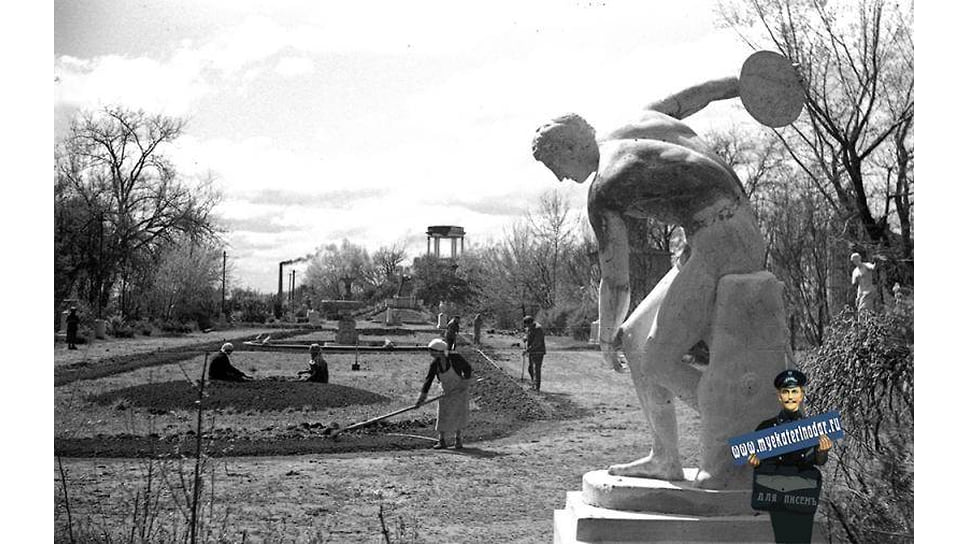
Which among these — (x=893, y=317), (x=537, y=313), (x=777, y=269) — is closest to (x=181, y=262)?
(x=537, y=313)

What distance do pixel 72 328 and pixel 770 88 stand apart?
16970 millimetres

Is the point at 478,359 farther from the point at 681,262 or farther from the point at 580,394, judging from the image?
the point at 681,262

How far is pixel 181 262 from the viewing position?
1215 inches

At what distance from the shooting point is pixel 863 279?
8617 millimetres

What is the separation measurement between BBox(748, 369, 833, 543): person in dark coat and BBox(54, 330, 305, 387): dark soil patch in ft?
37.1

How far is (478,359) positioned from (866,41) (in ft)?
43.9

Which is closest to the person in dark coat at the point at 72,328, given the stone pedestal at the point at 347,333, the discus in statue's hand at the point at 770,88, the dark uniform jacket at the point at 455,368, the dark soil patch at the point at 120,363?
the dark soil patch at the point at 120,363

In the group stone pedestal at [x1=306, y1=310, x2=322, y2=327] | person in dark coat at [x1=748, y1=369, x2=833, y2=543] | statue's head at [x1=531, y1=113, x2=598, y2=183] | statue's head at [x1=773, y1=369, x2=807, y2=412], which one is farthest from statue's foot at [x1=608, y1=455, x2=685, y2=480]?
stone pedestal at [x1=306, y1=310, x2=322, y2=327]

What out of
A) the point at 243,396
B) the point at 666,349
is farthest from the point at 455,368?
the point at 666,349

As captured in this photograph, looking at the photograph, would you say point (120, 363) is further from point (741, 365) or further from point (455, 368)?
point (741, 365)

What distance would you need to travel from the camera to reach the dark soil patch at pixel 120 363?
14.9 meters

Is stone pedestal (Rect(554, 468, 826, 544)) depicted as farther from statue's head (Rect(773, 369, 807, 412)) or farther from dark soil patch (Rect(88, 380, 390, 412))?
dark soil patch (Rect(88, 380, 390, 412))

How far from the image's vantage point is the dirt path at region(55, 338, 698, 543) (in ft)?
19.1

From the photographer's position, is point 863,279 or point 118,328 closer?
point 863,279
